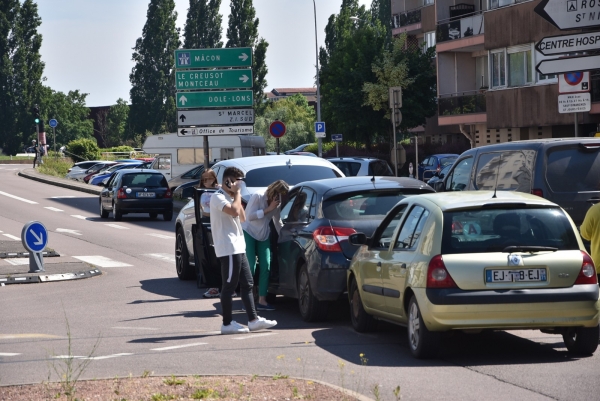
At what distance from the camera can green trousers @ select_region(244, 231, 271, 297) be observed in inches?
527

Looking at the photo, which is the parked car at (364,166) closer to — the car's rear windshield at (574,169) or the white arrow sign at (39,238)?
the white arrow sign at (39,238)

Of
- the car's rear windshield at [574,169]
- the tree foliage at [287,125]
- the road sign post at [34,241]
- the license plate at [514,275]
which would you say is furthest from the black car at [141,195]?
the tree foliage at [287,125]

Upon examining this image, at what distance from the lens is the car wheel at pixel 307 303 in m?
12.2

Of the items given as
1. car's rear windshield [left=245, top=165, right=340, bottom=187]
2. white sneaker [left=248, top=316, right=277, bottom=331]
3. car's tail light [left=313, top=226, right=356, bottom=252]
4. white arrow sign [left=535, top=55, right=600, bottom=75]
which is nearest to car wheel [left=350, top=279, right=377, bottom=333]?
car's tail light [left=313, top=226, right=356, bottom=252]

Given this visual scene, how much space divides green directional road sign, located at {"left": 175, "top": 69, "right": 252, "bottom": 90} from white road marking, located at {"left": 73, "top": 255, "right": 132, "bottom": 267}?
12.3 m

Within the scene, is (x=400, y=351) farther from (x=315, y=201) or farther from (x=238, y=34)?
(x=238, y=34)

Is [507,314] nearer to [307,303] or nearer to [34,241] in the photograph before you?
[307,303]

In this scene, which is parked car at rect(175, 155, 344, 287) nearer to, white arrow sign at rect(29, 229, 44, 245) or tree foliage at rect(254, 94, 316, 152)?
white arrow sign at rect(29, 229, 44, 245)

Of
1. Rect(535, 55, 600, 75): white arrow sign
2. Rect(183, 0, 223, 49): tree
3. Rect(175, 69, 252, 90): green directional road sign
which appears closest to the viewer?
Rect(535, 55, 600, 75): white arrow sign

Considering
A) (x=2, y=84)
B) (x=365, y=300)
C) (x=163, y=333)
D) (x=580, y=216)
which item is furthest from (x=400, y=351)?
(x=2, y=84)

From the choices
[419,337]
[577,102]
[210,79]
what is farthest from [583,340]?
[210,79]

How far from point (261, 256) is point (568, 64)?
13.8ft

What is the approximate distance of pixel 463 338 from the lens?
36.1ft

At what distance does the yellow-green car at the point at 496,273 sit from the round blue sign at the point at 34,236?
10.7 m
